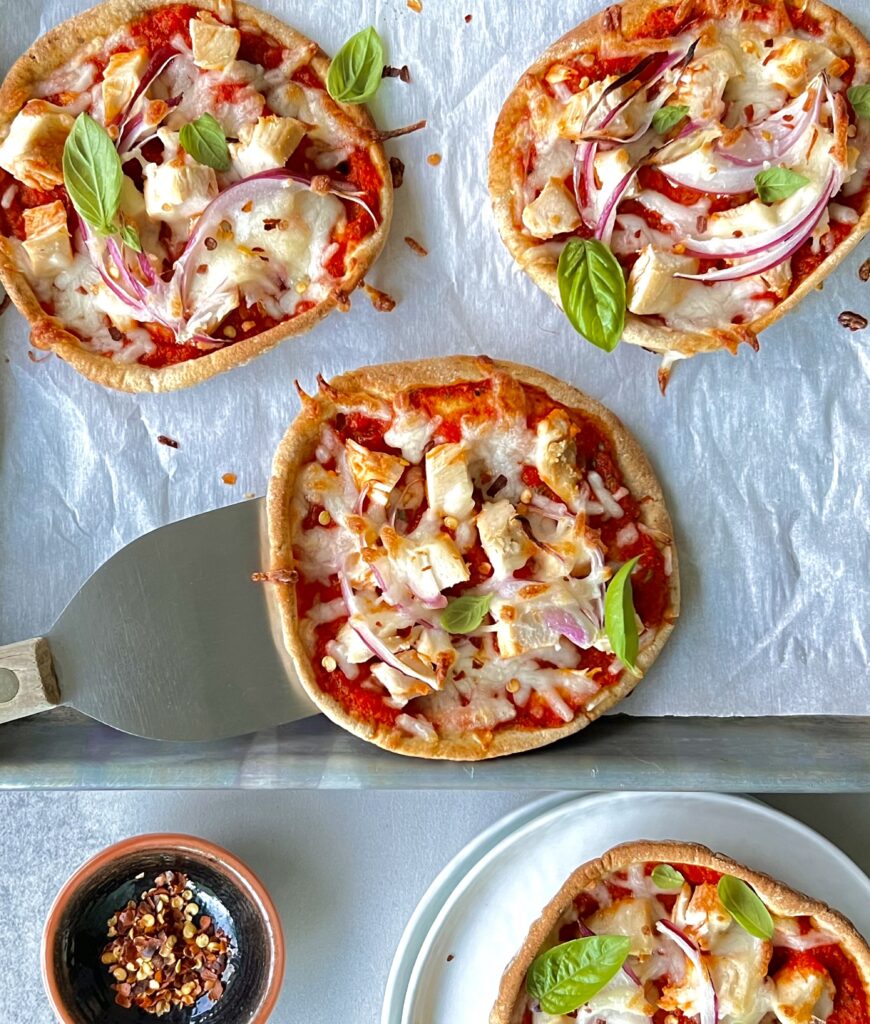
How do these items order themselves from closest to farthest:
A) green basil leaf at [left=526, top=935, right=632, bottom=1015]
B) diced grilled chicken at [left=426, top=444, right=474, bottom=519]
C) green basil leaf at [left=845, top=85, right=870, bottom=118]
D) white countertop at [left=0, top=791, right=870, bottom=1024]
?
1. green basil leaf at [left=526, top=935, right=632, bottom=1015]
2. diced grilled chicken at [left=426, top=444, right=474, bottom=519]
3. green basil leaf at [left=845, top=85, right=870, bottom=118]
4. white countertop at [left=0, top=791, right=870, bottom=1024]

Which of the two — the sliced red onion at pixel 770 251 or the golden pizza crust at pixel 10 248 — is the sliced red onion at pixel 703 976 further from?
the golden pizza crust at pixel 10 248

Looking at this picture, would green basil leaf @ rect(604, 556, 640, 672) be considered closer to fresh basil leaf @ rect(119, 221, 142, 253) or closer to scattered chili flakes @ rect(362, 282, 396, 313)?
scattered chili flakes @ rect(362, 282, 396, 313)

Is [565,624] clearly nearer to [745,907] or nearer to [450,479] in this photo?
[450,479]

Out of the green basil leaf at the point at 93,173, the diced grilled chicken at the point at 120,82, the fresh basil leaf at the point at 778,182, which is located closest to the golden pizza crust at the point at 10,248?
the diced grilled chicken at the point at 120,82

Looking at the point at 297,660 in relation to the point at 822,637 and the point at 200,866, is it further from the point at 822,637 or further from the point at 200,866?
the point at 822,637

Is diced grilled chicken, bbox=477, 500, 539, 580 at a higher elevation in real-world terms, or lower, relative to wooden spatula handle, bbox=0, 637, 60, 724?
higher

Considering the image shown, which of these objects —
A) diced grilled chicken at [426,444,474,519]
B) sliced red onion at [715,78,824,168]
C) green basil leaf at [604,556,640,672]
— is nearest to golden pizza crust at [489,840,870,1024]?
green basil leaf at [604,556,640,672]

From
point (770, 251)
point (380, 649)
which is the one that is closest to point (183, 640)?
point (380, 649)
